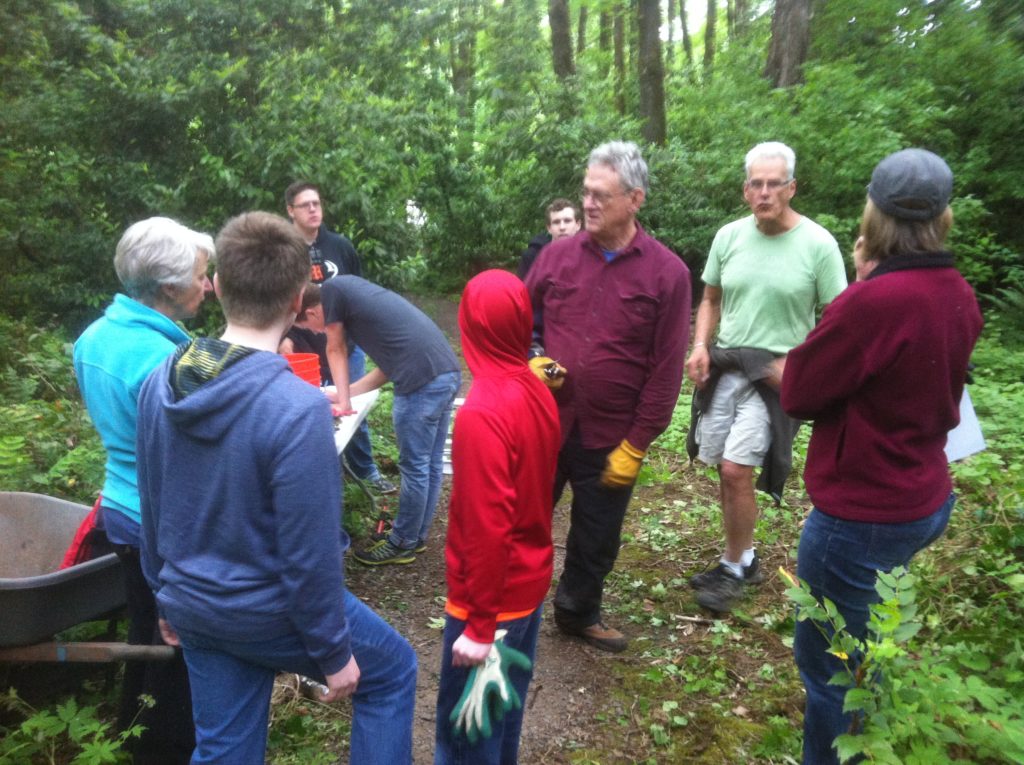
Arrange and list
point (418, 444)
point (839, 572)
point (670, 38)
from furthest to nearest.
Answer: point (670, 38) < point (418, 444) < point (839, 572)

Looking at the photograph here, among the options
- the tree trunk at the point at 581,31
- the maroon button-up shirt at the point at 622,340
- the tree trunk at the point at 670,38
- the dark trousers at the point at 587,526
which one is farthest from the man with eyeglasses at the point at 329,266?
the tree trunk at the point at 670,38

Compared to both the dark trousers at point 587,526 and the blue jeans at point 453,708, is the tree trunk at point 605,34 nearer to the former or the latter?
the dark trousers at point 587,526

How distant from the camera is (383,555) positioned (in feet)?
15.6

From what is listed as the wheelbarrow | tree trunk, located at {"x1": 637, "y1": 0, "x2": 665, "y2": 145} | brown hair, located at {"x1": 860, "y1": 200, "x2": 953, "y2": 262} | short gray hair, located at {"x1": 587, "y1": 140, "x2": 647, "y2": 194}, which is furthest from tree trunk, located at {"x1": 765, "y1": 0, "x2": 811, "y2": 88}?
the wheelbarrow

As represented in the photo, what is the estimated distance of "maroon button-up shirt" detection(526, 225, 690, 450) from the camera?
3396 millimetres

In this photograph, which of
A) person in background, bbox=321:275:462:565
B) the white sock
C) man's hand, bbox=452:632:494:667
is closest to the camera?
man's hand, bbox=452:632:494:667

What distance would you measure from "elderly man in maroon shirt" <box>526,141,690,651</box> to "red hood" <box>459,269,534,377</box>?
3.24 feet

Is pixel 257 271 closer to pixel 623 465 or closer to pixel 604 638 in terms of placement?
pixel 623 465

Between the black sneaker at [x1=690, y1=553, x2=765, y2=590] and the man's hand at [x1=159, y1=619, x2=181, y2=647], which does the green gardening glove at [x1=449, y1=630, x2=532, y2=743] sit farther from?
the black sneaker at [x1=690, y1=553, x2=765, y2=590]

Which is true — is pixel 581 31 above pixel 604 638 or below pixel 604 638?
above

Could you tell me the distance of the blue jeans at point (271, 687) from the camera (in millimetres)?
2078

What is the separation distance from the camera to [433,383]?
4.64 meters

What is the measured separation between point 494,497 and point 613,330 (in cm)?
143

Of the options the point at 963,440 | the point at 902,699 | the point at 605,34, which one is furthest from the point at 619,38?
the point at 902,699
